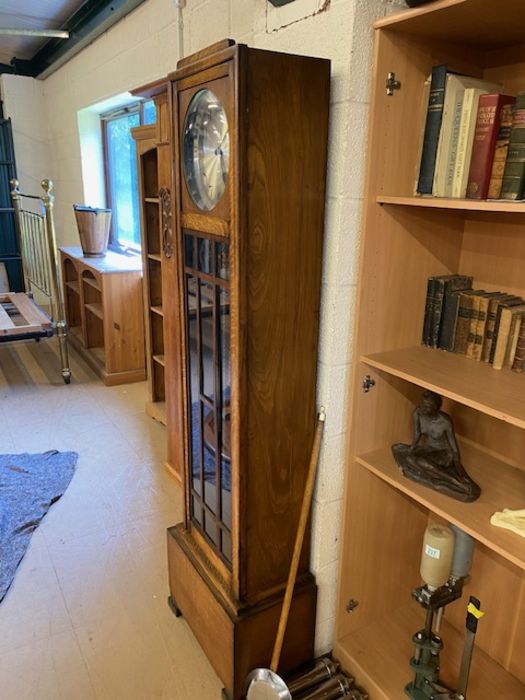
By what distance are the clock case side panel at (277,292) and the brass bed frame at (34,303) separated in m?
2.81

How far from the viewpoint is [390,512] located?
166 cm

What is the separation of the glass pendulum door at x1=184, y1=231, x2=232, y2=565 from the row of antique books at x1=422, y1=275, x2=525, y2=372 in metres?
0.58

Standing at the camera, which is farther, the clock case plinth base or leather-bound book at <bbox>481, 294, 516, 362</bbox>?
the clock case plinth base

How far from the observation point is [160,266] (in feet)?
10.3

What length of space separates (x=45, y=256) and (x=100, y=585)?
10.8ft

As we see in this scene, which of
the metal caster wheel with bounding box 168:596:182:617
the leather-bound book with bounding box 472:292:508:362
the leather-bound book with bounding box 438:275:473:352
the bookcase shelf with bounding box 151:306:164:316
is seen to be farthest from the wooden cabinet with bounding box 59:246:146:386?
the leather-bound book with bounding box 472:292:508:362

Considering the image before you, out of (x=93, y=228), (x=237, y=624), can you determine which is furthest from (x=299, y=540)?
(x=93, y=228)

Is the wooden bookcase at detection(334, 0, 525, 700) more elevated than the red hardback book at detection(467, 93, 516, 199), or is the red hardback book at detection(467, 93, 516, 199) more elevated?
the red hardback book at detection(467, 93, 516, 199)

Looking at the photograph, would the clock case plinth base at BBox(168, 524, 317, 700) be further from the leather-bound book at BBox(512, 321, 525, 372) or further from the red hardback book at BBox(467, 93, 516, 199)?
the red hardback book at BBox(467, 93, 516, 199)

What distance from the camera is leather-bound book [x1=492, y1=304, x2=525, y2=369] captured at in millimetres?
1295

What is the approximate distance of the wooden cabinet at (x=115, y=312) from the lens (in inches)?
148

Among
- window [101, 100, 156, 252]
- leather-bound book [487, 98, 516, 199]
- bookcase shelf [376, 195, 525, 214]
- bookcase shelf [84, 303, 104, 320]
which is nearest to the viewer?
bookcase shelf [376, 195, 525, 214]

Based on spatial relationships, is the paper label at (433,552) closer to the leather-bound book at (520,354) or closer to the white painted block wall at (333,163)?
the white painted block wall at (333,163)

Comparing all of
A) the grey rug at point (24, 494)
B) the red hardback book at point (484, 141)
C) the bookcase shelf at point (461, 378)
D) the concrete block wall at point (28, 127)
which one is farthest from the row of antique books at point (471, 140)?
the concrete block wall at point (28, 127)
